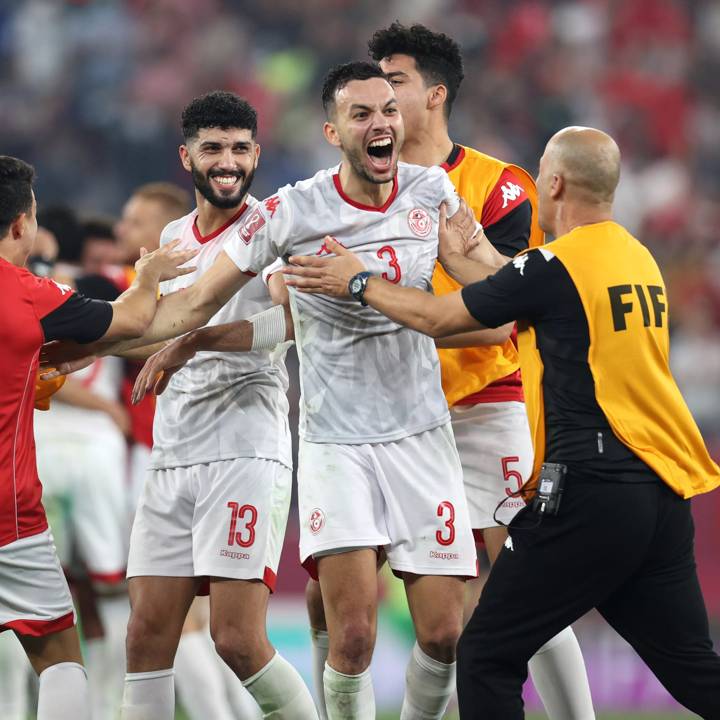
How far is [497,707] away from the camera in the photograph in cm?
416

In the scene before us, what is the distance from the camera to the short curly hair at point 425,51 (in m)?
5.78

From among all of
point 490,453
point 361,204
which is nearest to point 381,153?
point 361,204

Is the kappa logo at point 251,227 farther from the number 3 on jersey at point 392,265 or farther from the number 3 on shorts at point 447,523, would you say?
the number 3 on shorts at point 447,523

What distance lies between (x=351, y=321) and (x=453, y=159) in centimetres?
117

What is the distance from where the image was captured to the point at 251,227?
15.5 ft

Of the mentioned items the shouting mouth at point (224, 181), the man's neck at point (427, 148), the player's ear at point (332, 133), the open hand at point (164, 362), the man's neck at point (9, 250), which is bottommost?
the open hand at point (164, 362)

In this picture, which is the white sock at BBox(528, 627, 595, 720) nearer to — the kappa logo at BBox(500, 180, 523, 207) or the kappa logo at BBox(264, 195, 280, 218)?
the kappa logo at BBox(500, 180, 523, 207)

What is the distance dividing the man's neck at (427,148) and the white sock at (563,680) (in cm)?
205

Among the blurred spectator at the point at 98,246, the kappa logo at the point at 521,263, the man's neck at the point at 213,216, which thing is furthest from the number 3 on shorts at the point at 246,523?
the blurred spectator at the point at 98,246

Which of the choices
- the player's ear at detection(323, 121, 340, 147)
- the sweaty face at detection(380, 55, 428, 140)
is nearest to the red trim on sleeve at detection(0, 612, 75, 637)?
the player's ear at detection(323, 121, 340, 147)

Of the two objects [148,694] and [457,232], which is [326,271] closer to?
[457,232]

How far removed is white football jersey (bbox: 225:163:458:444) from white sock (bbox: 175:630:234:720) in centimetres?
151

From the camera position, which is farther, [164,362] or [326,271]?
[164,362]

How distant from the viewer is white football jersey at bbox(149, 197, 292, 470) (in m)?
5.08
